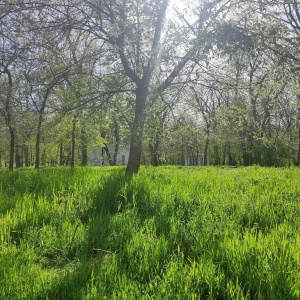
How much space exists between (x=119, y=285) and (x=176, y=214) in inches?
78.6

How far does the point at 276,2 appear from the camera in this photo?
621 centimetres

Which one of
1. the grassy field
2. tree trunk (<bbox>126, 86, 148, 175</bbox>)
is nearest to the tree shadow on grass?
the grassy field

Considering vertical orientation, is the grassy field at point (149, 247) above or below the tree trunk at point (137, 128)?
below

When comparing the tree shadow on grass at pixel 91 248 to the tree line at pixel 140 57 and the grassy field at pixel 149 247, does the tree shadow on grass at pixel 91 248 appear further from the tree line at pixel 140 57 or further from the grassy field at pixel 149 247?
the tree line at pixel 140 57

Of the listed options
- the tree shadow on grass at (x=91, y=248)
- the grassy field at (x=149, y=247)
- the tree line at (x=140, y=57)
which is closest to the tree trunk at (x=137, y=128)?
the tree line at (x=140, y=57)

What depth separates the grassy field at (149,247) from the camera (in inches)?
A: 80.6

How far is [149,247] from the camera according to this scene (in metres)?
2.67

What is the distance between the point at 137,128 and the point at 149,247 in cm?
579

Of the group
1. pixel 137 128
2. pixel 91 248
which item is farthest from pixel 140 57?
pixel 91 248

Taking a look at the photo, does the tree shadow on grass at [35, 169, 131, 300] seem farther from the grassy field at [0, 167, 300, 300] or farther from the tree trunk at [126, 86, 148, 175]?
the tree trunk at [126, 86, 148, 175]

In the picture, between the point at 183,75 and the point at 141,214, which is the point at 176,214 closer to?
the point at 141,214

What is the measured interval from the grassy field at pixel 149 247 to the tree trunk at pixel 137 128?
3.67m

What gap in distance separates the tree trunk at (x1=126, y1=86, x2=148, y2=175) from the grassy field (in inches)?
145

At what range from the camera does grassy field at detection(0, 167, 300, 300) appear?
2047mm
